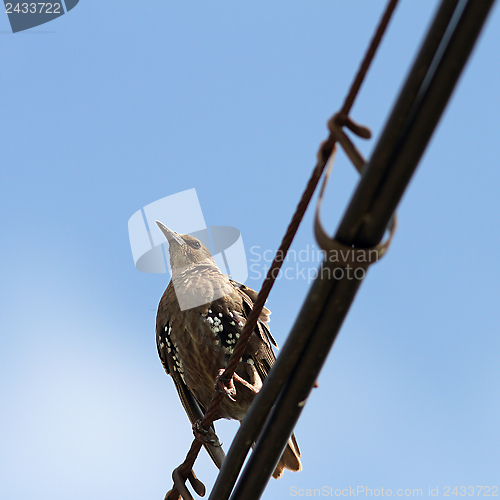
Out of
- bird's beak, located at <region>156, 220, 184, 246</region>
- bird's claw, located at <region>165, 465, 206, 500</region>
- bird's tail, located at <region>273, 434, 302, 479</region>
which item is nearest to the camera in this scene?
bird's claw, located at <region>165, 465, 206, 500</region>

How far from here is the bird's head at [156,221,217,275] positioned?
484cm

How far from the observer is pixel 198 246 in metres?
4.98

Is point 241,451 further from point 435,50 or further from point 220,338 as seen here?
point 220,338

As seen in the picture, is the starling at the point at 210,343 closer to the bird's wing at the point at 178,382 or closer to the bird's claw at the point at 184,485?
the bird's wing at the point at 178,382

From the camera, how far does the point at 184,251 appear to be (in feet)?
16.2

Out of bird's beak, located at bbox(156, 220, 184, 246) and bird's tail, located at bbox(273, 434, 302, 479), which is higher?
bird's beak, located at bbox(156, 220, 184, 246)

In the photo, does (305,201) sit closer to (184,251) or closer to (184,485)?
(184,485)

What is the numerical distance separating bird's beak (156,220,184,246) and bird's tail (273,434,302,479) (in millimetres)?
2262

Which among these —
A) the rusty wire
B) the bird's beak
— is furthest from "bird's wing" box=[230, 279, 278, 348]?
the rusty wire

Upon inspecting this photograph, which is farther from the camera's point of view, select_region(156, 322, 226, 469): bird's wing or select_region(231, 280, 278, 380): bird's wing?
select_region(156, 322, 226, 469): bird's wing

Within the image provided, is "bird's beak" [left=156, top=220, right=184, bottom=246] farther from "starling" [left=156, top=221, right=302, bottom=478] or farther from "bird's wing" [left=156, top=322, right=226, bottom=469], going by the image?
"bird's wing" [left=156, top=322, right=226, bottom=469]

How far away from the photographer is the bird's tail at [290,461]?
3.65 m

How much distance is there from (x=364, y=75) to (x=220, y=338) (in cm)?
288

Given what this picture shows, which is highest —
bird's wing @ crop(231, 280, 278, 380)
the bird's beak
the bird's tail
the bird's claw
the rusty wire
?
the rusty wire
